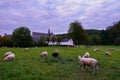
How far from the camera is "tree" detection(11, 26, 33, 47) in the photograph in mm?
A: 77225

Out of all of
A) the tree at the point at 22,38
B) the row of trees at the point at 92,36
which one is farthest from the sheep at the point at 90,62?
the tree at the point at 22,38

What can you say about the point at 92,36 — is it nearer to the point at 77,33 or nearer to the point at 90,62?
the point at 77,33

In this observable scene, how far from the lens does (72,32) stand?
6638 centimetres

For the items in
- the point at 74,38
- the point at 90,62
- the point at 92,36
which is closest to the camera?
the point at 90,62

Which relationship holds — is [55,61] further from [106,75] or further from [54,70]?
[106,75]

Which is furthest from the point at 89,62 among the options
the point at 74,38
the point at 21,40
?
Answer: the point at 21,40

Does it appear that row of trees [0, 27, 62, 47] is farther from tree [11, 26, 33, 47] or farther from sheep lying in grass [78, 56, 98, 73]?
sheep lying in grass [78, 56, 98, 73]

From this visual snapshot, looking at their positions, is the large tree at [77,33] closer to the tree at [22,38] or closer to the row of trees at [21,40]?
the row of trees at [21,40]

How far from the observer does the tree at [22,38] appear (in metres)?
77.2

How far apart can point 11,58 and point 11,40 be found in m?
64.3

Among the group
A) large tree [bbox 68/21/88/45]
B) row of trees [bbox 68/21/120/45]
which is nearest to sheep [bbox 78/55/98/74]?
row of trees [bbox 68/21/120/45]

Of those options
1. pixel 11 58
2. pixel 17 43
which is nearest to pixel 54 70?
pixel 11 58

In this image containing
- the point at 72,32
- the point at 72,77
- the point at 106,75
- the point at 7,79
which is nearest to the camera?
the point at 7,79

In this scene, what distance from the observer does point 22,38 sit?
8006 cm
